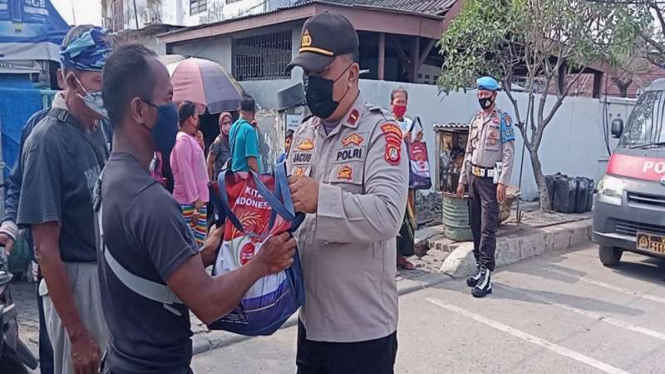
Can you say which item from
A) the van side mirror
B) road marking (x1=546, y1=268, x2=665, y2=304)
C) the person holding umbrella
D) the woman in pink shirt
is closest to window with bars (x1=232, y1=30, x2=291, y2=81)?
the person holding umbrella

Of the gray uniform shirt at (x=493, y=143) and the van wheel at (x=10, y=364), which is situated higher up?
the gray uniform shirt at (x=493, y=143)

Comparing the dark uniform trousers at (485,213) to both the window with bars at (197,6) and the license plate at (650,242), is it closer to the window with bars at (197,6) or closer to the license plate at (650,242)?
the license plate at (650,242)

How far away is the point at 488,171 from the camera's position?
5.43m

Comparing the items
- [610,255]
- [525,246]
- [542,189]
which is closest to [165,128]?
[525,246]

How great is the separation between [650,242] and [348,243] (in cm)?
525

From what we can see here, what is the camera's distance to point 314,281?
6.91ft

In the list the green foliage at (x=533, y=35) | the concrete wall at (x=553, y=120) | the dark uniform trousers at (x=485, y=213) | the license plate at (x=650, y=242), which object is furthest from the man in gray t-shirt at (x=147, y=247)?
the green foliage at (x=533, y=35)

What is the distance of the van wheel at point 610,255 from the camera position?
670 centimetres

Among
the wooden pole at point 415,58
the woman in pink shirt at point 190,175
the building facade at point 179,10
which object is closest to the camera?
the woman in pink shirt at point 190,175

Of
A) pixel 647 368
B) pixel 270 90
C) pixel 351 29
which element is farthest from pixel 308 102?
pixel 270 90

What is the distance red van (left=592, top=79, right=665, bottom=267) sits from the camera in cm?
607

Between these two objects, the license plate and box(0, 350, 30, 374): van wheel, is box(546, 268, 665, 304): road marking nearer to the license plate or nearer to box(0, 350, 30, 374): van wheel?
the license plate

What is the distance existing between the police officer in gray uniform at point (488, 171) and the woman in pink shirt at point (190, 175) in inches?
104

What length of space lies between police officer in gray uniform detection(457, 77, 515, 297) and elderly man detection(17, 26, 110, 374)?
3.83 m
